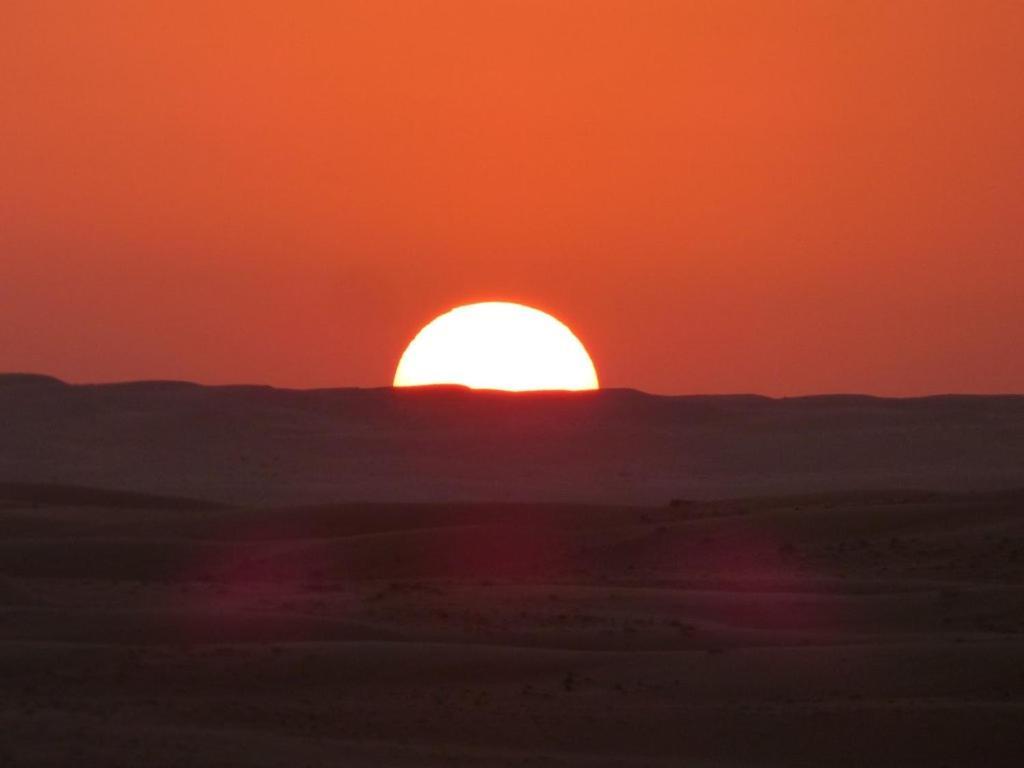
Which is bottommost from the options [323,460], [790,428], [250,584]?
[250,584]

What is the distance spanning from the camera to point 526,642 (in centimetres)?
1193

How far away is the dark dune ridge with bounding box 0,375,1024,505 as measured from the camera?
33.5 metres

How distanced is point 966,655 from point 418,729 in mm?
3499

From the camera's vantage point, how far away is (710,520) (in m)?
19.3

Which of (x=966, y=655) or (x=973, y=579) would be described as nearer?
(x=966, y=655)

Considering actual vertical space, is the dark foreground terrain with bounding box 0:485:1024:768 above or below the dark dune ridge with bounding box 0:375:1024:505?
below

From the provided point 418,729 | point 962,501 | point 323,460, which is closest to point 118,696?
point 418,729

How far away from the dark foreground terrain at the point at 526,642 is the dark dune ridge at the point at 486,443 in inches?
447

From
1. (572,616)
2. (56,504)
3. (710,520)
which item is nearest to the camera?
(572,616)

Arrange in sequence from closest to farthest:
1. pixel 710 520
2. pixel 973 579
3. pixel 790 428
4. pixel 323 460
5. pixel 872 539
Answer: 1. pixel 973 579
2. pixel 872 539
3. pixel 710 520
4. pixel 323 460
5. pixel 790 428

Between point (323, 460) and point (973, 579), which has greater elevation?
point (323, 460)

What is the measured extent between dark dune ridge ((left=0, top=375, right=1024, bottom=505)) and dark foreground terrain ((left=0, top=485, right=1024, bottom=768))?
11366mm

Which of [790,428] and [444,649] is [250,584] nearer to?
[444,649]

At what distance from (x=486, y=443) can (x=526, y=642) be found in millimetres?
29018
